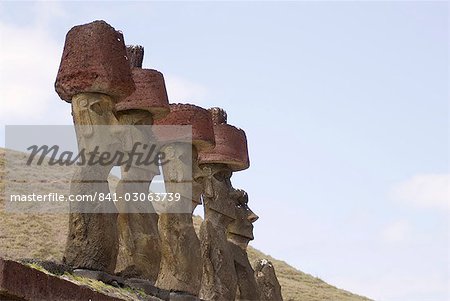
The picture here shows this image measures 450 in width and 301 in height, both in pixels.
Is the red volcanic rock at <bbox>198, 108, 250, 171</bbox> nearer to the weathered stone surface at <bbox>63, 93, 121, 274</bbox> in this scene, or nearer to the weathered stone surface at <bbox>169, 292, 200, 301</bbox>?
the weathered stone surface at <bbox>169, 292, 200, 301</bbox>

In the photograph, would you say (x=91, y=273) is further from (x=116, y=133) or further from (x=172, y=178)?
(x=172, y=178)

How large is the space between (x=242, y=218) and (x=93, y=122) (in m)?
4.30

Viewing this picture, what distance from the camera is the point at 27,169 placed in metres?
31.5

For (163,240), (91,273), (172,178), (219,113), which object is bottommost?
(91,273)

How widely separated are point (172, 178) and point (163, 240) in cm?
76

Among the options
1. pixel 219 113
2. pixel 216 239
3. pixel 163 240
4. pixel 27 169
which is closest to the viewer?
pixel 163 240

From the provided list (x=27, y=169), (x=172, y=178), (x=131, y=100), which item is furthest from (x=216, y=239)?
(x=27, y=169)

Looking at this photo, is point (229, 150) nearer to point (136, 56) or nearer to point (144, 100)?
point (136, 56)

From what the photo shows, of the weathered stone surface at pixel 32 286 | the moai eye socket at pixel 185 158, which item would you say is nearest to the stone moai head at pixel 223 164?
the moai eye socket at pixel 185 158

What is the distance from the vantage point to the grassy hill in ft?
71.1

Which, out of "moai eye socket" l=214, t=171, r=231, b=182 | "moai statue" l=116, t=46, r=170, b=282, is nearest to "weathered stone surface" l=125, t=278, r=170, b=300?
"moai statue" l=116, t=46, r=170, b=282

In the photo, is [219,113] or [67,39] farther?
[219,113]

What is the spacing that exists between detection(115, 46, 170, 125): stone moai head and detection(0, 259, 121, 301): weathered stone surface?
132 inches

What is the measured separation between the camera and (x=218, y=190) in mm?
11969
